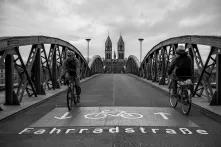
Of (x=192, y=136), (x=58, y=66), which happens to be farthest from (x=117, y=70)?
(x=192, y=136)

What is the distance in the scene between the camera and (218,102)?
828 cm

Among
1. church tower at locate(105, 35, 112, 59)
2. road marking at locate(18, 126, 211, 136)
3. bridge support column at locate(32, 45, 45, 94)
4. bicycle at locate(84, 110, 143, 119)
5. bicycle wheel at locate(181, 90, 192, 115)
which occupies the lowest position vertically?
road marking at locate(18, 126, 211, 136)

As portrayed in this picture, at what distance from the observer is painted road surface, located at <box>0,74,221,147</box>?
4867 millimetres

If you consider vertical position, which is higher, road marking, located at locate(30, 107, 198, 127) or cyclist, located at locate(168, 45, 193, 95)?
cyclist, located at locate(168, 45, 193, 95)

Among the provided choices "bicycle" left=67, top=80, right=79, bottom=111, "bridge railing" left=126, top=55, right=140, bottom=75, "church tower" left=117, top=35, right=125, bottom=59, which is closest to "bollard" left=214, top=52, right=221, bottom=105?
"bicycle" left=67, top=80, right=79, bottom=111

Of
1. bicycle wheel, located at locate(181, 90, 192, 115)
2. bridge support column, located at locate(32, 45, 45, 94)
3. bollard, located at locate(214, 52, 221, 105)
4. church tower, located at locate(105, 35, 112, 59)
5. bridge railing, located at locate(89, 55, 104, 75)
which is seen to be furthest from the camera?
church tower, located at locate(105, 35, 112, 59)

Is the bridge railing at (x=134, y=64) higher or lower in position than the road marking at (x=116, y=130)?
higher

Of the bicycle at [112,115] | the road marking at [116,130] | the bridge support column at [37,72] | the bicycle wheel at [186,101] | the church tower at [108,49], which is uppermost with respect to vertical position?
the church tower at [108,49]

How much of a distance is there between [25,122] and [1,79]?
8.34m

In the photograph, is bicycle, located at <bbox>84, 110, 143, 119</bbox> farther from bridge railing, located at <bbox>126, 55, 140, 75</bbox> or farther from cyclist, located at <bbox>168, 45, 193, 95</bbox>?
bridge railing, located at <bbox>126, 55, 140, 75</bbox>

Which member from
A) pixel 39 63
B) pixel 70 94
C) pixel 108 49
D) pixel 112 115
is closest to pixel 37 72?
pixel 39 63

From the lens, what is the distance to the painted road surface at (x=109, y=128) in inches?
192

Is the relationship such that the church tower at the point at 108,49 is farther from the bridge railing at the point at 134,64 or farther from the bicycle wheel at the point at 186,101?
the bicycle wheel at the point at 186,101

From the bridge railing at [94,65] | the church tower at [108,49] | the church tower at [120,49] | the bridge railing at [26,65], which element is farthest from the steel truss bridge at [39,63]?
the church tower at [120,49]
